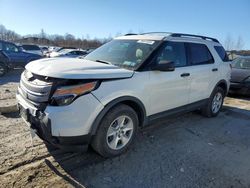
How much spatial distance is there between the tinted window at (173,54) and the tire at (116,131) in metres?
1.09

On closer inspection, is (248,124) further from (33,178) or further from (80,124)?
(33,178)

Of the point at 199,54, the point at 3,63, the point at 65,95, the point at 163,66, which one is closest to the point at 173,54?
the point at 163,66

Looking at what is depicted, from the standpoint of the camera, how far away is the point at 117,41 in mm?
4848

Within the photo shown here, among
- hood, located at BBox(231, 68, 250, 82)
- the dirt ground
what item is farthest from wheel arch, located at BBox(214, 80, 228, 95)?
hood, located at BBox(231, 68, 250, 82)

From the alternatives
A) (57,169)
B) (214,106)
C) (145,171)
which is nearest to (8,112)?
(57,169)

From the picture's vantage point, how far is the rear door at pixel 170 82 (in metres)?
4.01

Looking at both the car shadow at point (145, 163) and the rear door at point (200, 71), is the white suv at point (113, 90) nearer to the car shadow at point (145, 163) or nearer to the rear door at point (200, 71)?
the rear door at point (200, 71)

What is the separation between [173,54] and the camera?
14.8ft

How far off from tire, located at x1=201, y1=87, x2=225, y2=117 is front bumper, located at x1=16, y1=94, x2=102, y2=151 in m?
3.51

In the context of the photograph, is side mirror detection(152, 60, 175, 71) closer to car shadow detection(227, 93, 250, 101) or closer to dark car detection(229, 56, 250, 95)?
dark car detection(229, 56, 250, 95)

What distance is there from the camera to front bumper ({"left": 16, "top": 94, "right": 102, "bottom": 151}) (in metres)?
2.93

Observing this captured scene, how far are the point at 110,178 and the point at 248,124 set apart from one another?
13.5 feet

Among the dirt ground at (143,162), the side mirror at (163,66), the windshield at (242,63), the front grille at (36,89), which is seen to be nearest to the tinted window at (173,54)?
the side mirror at (163,66)

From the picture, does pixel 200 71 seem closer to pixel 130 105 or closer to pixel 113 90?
pixel 130 105
